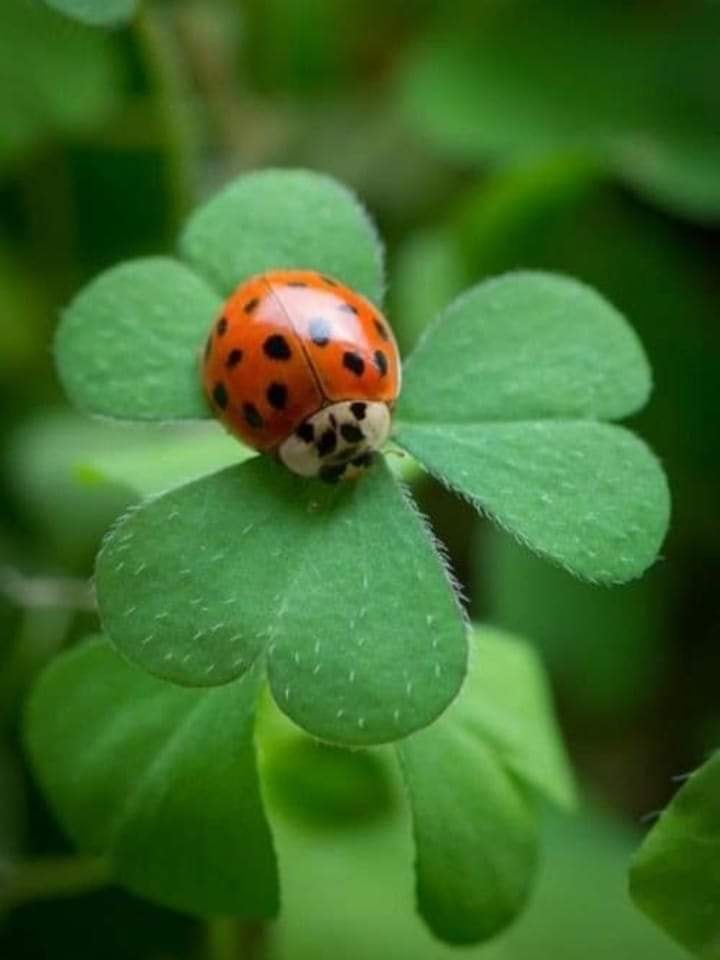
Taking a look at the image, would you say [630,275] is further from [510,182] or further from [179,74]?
[179,74]

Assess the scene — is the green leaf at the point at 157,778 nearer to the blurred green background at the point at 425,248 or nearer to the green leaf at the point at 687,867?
the green leaf at the point at 687,867

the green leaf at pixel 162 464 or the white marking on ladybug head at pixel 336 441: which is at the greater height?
the white marking on ladybug head at pixel 336 441

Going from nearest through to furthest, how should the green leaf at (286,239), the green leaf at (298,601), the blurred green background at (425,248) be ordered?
the green leaf at (298,601) → the green leaf at (286,239) → the blurred green background at (425,248)

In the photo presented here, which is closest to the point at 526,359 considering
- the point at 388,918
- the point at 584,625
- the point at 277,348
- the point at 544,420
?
the point at 544,420

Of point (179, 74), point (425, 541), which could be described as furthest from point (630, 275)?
point (425, 541)

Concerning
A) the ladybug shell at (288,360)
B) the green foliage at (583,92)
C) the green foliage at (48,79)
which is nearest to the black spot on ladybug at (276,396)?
the ladybug shell at (288,360)

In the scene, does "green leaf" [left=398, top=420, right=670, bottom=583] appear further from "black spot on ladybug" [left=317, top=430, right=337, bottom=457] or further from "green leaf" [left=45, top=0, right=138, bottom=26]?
"green leaf" [left=45, top=0, right=138, bottom=26]

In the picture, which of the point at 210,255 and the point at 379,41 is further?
the point at 379,41
